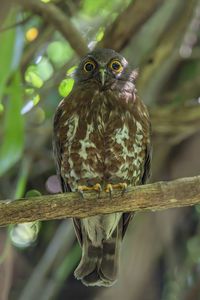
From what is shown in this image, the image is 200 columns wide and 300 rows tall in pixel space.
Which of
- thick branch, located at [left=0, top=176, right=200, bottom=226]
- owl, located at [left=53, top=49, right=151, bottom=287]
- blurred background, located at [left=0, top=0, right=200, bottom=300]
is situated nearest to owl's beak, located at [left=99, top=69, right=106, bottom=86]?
owl, located at [left=53, top=49, right=151, bottom=287]

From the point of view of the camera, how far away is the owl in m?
3.49

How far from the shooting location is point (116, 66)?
3.82 m

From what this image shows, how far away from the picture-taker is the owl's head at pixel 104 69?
372 cm

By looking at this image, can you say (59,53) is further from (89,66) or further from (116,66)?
(116,66)

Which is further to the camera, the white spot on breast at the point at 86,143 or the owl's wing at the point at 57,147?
the owl's wing at the point at 57,147

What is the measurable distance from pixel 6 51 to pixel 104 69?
0.84 meters

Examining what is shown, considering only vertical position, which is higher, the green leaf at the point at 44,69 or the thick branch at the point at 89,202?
the green leaf at the point at 44,69

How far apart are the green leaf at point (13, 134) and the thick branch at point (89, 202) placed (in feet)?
2.18

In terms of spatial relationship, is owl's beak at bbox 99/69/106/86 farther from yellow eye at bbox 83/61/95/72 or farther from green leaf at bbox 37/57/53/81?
green leaf at bbox 37/57/53/81

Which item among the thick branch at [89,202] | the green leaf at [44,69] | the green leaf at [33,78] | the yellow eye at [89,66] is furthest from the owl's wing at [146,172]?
the green leaf at [44,69]

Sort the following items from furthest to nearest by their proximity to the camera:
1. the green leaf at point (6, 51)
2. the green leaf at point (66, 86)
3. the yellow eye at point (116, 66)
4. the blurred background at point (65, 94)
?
1. the green leaf at point (66, 86)
2. the yellow eye at point (116, 66)
3. the blurred background at point (65, 94)
4. the green leaf at point (6, 51)

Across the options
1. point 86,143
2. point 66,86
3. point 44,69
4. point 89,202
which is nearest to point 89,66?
point 66,86

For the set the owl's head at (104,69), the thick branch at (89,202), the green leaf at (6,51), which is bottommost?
the thick branch at (89,202)

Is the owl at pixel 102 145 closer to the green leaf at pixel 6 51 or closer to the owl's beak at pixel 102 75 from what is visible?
the owl's beak at pixel 102 75
